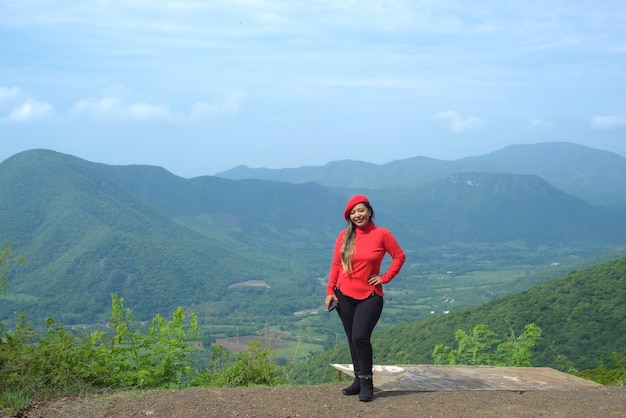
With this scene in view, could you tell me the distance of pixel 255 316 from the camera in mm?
85438

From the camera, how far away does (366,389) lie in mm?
6449

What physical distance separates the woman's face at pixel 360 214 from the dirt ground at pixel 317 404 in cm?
179

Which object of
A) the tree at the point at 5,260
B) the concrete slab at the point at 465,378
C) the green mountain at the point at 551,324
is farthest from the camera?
the green mountain at the point at 551,324

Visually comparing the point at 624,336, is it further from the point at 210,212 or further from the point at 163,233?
the point at 210,212

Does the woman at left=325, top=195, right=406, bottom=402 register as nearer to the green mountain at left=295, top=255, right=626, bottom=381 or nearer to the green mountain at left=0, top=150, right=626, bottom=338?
the green mountain at left=295, top=255, right=626, bottom=381

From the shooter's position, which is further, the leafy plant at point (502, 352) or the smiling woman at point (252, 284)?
the smiling woman at point (252, 284)

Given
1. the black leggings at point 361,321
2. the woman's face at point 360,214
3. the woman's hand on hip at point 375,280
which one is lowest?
the black leggings at point 361,321

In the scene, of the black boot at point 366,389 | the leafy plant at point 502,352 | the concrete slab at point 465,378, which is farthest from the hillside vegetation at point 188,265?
the black boot at point 366,389

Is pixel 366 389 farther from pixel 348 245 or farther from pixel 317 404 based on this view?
pixel 348 245

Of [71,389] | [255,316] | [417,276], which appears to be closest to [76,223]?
[255,316]

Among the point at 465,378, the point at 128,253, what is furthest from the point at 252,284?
the point at 465,378

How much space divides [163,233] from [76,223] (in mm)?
17323

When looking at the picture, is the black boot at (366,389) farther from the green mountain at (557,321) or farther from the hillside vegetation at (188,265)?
the hillside vegetation at (188,265)

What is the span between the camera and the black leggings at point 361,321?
6324 mm
